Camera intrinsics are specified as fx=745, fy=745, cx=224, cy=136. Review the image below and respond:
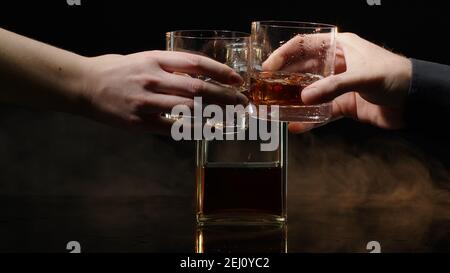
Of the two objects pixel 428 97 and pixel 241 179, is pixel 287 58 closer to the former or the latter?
pixel 241 179

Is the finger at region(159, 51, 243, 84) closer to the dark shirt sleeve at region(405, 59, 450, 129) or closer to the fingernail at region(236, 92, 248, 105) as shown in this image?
the fingernail at region(236, 92, 248, 105)

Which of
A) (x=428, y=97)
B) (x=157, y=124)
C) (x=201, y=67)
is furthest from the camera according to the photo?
(x=428, y=97)

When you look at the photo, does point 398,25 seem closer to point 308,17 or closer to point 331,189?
point 308,17

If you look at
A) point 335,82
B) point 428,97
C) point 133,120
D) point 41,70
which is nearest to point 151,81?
point 133,120

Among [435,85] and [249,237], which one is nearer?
[249,237]

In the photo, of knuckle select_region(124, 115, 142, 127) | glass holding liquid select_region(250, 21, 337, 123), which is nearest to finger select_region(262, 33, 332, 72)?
glass holding liquid select_region(250, 21, 337, 123)
